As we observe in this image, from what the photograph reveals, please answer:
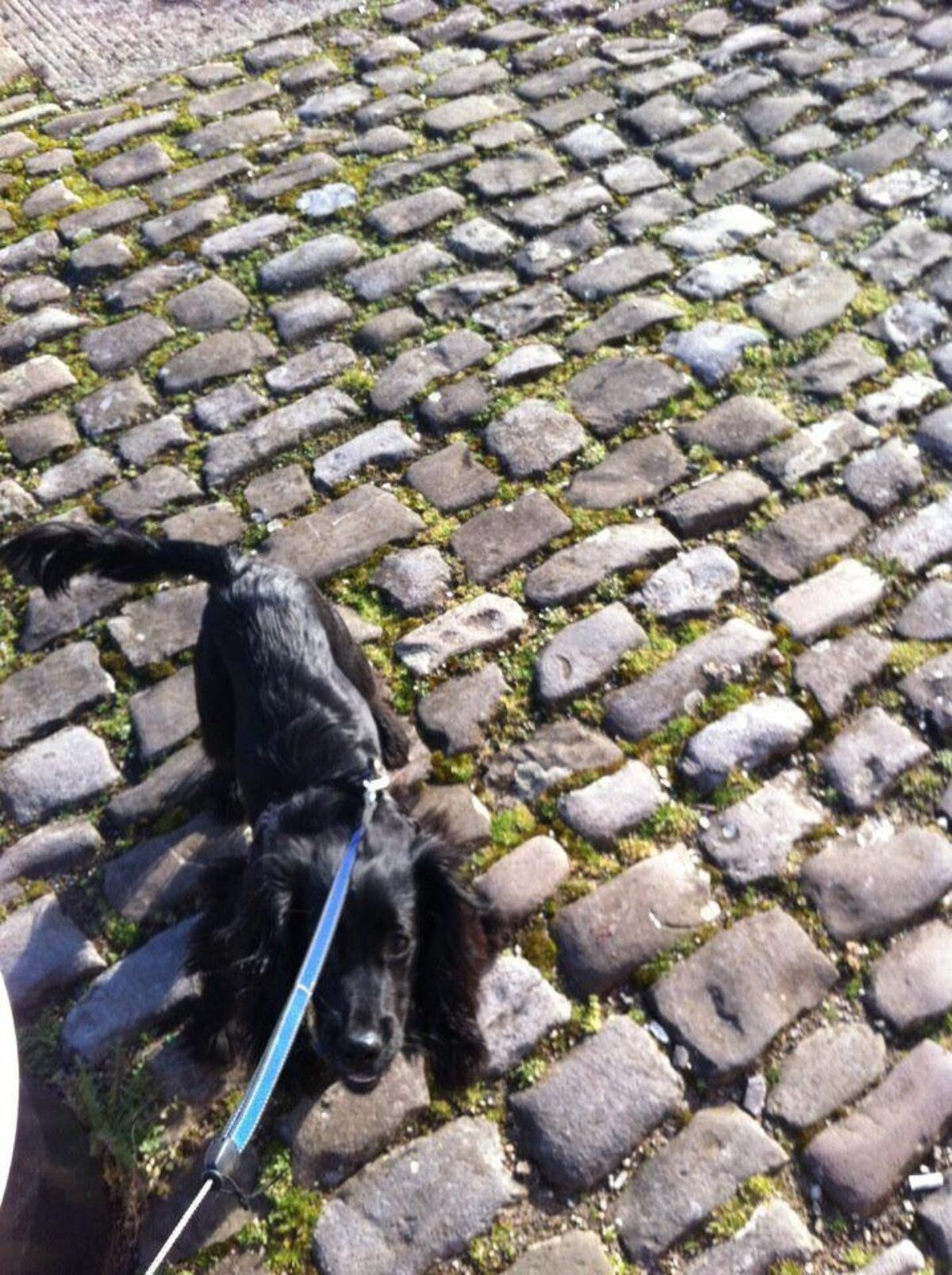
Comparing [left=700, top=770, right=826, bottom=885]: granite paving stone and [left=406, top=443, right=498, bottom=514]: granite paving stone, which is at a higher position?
[left=406, top=443, right=498, bottom=514]: granite paving stone

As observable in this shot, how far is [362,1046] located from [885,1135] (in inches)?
43.0

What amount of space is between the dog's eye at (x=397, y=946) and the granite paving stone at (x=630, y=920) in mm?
A: 491

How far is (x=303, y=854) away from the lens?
2615mm

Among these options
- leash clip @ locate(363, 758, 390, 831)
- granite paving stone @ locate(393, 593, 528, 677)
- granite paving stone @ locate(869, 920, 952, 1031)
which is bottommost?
granite paving stone @ locate(869, 920, 952, 1031)

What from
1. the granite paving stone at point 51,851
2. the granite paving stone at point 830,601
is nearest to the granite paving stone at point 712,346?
the granite paving stone at point 830,601

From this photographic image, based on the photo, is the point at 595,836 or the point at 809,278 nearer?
the point at 595,836

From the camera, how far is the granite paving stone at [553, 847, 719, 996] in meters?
2.98

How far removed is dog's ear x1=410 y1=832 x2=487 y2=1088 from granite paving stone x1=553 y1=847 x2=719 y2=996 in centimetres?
32

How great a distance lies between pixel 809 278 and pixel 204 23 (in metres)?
3.26

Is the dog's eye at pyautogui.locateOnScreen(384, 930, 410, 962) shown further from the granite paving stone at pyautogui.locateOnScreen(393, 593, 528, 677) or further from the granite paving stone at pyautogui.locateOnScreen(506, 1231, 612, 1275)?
the granite paving stone at pyautogui.locateOnScreen(393, 593, 528, 677)

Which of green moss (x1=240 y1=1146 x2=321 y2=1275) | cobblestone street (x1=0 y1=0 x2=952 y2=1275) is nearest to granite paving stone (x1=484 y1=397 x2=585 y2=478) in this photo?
cobblestone street (x1=0 y1=0 x2=952 y2=1275)

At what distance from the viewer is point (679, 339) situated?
14.5 feet

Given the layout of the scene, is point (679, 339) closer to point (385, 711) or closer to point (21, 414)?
point (385, 711)

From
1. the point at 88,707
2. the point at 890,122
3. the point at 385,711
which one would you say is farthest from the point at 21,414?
the point at 890,122
